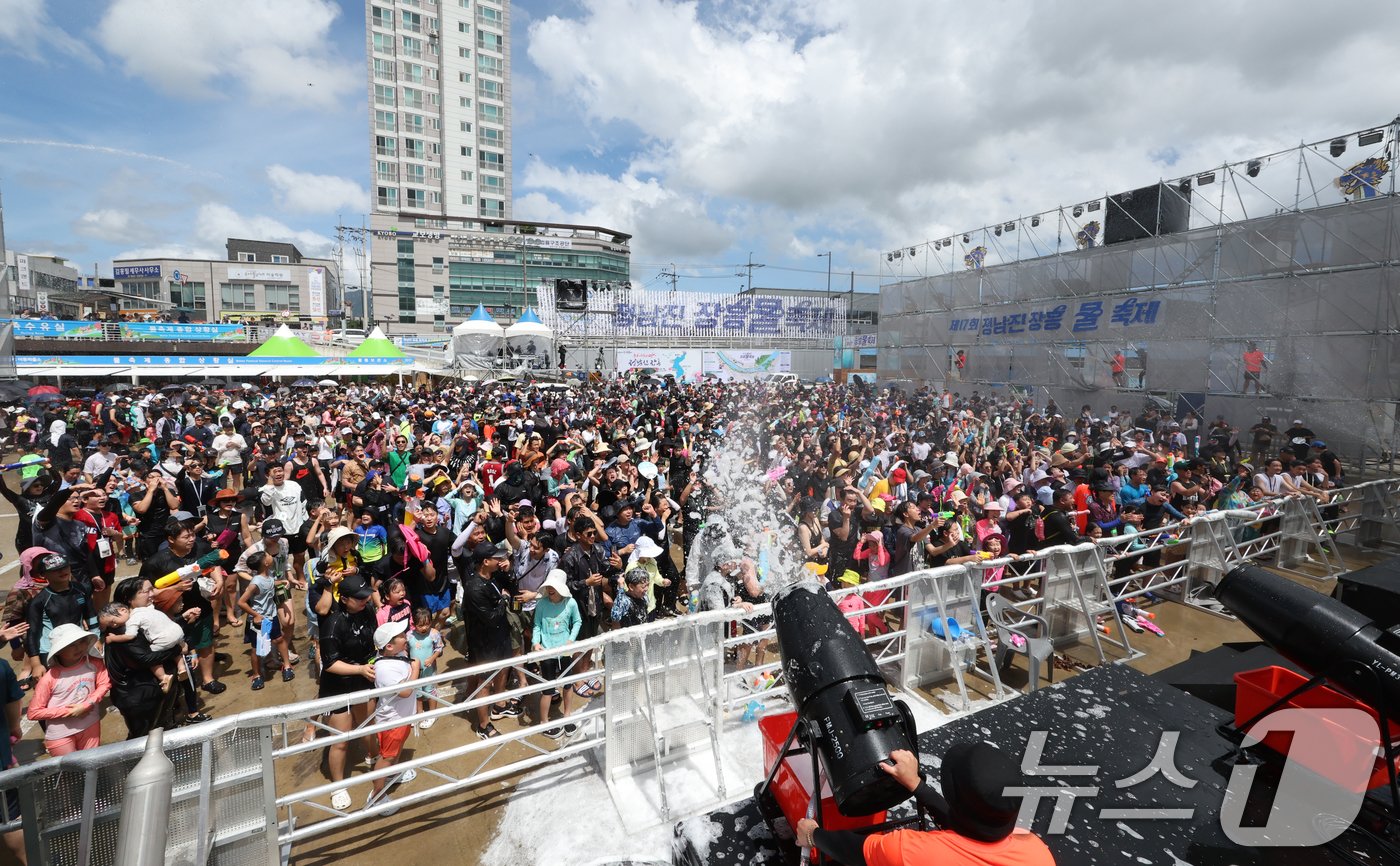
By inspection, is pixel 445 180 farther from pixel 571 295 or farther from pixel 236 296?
pixel 571 295

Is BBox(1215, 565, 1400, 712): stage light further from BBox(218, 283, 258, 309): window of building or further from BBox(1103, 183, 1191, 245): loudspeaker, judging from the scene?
BBox(218, 283, 258, 309): window of building

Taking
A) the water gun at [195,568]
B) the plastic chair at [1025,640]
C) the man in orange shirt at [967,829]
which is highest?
the man in orange shirt at [967,829]

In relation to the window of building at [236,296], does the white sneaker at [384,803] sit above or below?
below

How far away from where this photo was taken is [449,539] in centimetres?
→ 622

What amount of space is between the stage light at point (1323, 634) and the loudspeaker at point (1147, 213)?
65.1ft

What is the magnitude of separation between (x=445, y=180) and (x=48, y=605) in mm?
66283

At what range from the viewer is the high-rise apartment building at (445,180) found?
2233 inches

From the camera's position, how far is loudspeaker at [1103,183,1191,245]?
17.7m

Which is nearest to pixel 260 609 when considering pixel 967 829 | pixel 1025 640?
pixel 967 829

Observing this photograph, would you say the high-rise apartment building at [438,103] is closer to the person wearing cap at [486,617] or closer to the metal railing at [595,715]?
the person wearing cap at [486,617]

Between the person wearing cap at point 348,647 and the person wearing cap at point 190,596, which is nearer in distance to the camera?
the person wearing cap at point 348,647

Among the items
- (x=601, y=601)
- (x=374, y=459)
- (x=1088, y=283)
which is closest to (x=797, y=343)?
(x=1088, y=283)

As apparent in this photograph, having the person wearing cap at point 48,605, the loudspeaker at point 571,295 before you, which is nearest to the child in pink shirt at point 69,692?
the person wearing cap at point 48,605

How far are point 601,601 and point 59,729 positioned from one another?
369 centimetres
